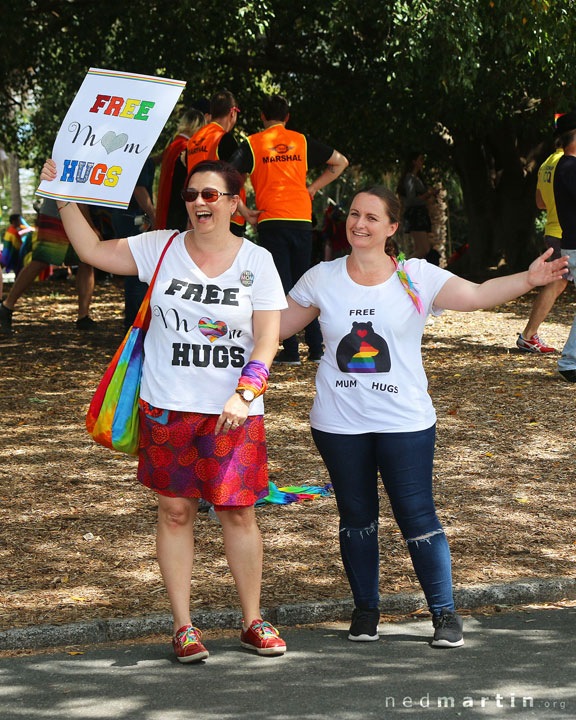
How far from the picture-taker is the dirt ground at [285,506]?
5.00 m

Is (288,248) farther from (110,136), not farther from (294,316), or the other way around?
(110,136)

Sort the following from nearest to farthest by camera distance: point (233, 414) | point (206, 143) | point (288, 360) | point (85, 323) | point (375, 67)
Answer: point (233, 414) → point (206, 143) → point (288, 360) → point (85, 323) → point (375, 67)

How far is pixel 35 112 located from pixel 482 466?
23.2m

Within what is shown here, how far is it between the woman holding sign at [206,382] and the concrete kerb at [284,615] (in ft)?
1.18

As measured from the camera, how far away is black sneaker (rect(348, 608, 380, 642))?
14.5 feet

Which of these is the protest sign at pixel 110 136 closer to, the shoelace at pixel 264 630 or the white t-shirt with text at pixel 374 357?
the white t-shirt with text at pixel 374 357

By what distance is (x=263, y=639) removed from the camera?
4270 millimetres

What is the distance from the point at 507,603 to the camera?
191 inches

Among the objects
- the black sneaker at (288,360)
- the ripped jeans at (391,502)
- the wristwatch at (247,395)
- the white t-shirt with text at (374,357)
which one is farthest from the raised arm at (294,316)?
the black sneaker at (288,360)

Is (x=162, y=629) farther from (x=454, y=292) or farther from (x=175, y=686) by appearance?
(x=454, y=292)

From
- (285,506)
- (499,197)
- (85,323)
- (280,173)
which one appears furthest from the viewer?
(499,197)

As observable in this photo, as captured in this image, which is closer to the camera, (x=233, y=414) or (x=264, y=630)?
(x=233, y=414)

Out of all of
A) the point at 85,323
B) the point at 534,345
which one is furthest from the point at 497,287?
the point at 85,323

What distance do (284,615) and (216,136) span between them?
4790mm
